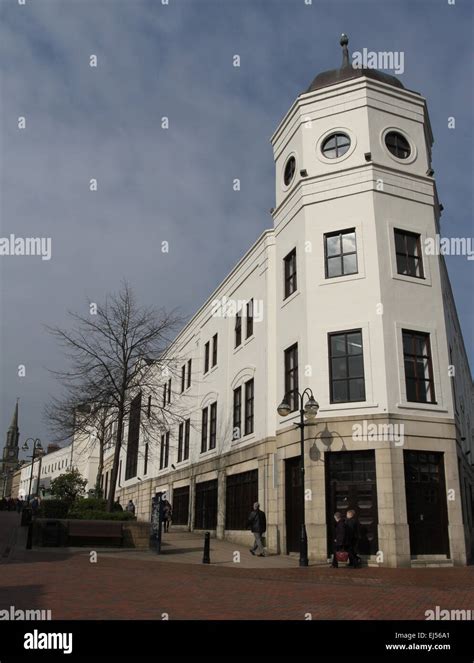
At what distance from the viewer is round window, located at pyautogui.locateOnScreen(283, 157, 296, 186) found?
24047mm

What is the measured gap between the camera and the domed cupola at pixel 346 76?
23141 millimetres

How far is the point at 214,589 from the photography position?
1162 centimetres

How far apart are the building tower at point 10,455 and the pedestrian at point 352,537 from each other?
A: 150 metres

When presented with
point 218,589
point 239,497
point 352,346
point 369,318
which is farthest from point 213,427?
point 218,589

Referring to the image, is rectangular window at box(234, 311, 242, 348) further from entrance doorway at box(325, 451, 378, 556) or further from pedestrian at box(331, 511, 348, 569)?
pedestrian at box(331, 511, 348, 569)

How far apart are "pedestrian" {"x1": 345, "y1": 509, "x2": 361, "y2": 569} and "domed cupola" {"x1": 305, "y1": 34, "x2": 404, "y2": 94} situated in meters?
16.0

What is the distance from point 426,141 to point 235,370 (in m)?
12.8

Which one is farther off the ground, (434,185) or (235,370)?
(434,185)

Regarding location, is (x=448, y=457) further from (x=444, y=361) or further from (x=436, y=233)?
(x=436, y=233)

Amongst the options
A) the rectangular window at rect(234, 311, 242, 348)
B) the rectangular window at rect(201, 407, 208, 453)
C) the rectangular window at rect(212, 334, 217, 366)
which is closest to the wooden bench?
the rectangular window at rect(234, 311, 242, 348)

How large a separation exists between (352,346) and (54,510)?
42.6ft

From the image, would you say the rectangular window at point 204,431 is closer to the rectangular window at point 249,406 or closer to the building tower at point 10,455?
the rectangular window at point 249,406

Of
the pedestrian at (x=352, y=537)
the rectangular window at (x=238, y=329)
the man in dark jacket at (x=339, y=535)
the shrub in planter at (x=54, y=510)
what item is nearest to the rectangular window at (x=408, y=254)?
the pedestrian at (x=352, y=537)
